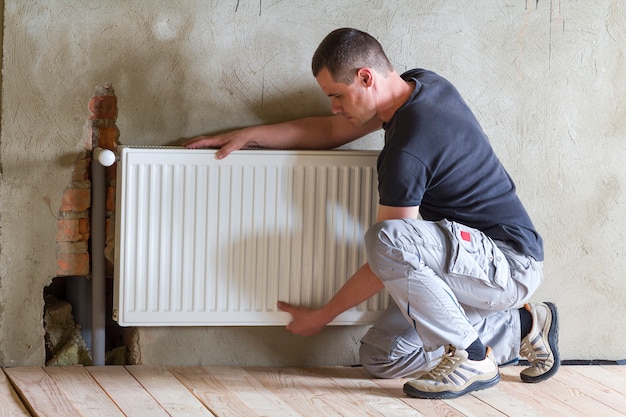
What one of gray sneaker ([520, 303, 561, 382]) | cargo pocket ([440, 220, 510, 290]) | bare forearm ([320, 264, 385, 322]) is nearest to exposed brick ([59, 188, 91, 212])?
bare forearm ([320, 264, 385, 322])

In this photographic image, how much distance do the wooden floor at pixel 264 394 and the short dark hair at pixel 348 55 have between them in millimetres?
906

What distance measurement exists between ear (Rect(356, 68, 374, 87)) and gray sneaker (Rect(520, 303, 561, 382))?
2.96 feet

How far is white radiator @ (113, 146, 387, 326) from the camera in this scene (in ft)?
8.40

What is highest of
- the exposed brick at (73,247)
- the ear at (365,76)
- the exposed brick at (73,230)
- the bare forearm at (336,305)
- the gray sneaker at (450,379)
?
the ear at (365,76)

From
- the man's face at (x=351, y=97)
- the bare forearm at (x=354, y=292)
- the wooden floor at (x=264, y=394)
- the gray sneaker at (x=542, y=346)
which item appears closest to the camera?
the wooden floor at (x=264, y=394)

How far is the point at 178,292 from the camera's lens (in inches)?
103

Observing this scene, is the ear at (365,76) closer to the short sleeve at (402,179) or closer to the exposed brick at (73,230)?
the short sleeve at (402,179)

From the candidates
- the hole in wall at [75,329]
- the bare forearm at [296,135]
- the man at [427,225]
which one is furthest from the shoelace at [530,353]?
the hole in wall at [75,329]

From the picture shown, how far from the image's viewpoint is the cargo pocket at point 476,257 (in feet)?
7.87

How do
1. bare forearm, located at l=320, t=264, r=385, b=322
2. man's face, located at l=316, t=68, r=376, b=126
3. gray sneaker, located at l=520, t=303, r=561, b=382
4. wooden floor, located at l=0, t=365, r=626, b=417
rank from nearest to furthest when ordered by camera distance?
wooden floor, located at l=0, t=365, r=626, b=417, man's face, located at l=316, t=68, r=376, b=126, bare forearm, located at l=320, t=264, r=385, b=322, gray sneaker, located at l=520, t=303, r=561, b=382

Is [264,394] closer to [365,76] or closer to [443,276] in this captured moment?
[443,276]

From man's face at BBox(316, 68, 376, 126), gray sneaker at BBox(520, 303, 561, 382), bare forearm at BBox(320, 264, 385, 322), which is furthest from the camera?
gray sneaker at BBox(520, 303, 561, 382)

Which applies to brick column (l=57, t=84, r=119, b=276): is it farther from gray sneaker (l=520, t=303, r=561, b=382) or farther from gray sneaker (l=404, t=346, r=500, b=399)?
gray sneaker (l=520, t=303, r=561, b=382)

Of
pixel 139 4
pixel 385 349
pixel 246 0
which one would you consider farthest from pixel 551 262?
pixel 139 4
